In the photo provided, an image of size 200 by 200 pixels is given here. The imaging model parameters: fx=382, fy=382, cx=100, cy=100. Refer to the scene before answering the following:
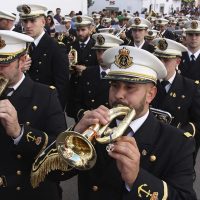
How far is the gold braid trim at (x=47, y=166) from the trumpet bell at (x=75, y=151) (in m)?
0.28

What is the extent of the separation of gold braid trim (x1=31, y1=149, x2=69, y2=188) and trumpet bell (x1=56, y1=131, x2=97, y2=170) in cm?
28

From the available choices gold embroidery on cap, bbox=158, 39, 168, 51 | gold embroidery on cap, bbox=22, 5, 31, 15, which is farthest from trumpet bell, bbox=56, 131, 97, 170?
gold embroidery on cap, bbox=22, 5, 31, 15

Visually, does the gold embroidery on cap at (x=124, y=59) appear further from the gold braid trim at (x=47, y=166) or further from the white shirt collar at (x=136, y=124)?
the gold braid trim at (x=47, y=166)

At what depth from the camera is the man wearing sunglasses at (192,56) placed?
668cm

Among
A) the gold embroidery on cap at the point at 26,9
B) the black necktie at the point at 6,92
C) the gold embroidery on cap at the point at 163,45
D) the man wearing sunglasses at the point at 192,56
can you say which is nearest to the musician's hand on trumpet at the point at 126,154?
the black necktie at the point at 6,92

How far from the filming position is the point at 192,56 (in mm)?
6957

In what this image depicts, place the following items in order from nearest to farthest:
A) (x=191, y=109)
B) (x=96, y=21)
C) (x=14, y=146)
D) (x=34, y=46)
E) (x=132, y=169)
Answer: (x=132, y=169) → (x=14, y=146) → (x=191, y=109) → (x=34, y=46) → (x=96, y=21)

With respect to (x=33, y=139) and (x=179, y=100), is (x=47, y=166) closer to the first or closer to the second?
(x=33, y=139)

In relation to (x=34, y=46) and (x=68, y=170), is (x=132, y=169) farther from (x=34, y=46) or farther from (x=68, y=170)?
(x=34, y=46)

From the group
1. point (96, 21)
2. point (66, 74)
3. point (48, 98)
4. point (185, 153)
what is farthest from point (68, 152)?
point (96, 21)

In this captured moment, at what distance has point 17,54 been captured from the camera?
3.06 metres

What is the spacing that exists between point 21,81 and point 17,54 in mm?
231

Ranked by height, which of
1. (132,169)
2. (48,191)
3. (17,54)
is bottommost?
(48,191)

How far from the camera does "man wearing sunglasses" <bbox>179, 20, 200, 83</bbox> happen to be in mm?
6683
